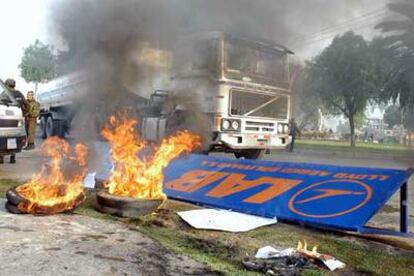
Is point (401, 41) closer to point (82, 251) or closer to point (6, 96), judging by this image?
point (82, 251)

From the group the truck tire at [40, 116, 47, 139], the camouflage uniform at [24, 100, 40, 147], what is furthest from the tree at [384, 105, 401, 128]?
the truck tire at [40, 116, 47, 139]

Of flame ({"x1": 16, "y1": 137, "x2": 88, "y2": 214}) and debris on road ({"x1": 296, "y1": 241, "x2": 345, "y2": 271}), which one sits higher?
flame ({"x1": 16, "y1": 137, "x2": 88, "y2": 214})

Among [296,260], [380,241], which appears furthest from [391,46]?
[296,260]

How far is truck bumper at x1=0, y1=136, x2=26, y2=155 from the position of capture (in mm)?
7291

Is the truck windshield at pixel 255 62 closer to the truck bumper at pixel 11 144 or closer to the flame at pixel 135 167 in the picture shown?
the flame at pixel 135 167

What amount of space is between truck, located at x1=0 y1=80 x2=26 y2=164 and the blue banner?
10.5 feet

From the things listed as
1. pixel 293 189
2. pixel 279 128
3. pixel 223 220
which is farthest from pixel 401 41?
pixel 279 128

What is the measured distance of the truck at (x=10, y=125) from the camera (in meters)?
7.29

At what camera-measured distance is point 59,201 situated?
4.40m

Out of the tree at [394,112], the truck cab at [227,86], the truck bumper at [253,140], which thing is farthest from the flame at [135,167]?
the tree at [394,112]

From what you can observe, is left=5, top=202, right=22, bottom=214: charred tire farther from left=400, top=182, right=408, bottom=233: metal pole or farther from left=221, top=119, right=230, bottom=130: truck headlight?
left=221, top=119, right=230, bottom=130: truck headlight

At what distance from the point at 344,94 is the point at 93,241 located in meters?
5.05

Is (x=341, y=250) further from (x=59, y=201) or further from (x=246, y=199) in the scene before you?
(x=59, y=201)

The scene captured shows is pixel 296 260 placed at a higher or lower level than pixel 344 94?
lower
